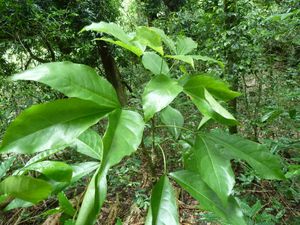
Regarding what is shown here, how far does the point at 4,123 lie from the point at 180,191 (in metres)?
1.62

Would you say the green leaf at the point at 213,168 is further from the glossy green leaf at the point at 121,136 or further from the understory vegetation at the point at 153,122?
the glossy green leaf at the point at 121,136

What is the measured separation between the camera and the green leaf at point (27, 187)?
530 millimetres

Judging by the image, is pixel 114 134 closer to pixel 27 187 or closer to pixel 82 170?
pixel 27 187

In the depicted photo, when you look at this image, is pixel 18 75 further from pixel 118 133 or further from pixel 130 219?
pixel 130 219

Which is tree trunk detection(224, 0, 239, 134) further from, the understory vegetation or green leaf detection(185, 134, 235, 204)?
green leaf detection(185, 134, 235, 204)

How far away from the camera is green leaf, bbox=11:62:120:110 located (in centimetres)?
53

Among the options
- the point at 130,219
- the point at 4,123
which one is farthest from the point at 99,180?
the point at 4,123

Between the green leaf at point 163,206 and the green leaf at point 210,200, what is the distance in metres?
0.05

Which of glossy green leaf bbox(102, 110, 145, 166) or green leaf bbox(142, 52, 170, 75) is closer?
glossy green leaf bbox(102, 110, 145, 166)

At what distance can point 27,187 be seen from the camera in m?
0.53

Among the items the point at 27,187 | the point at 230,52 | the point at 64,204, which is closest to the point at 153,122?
the point at 27,187

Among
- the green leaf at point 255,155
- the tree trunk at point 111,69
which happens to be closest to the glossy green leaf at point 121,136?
the green leaf at point 255,155

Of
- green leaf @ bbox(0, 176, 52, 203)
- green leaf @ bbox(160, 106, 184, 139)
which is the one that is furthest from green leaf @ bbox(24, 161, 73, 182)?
green leaf @ bbox(160, 106, 184, 139)

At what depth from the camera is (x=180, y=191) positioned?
2049 millimetres
